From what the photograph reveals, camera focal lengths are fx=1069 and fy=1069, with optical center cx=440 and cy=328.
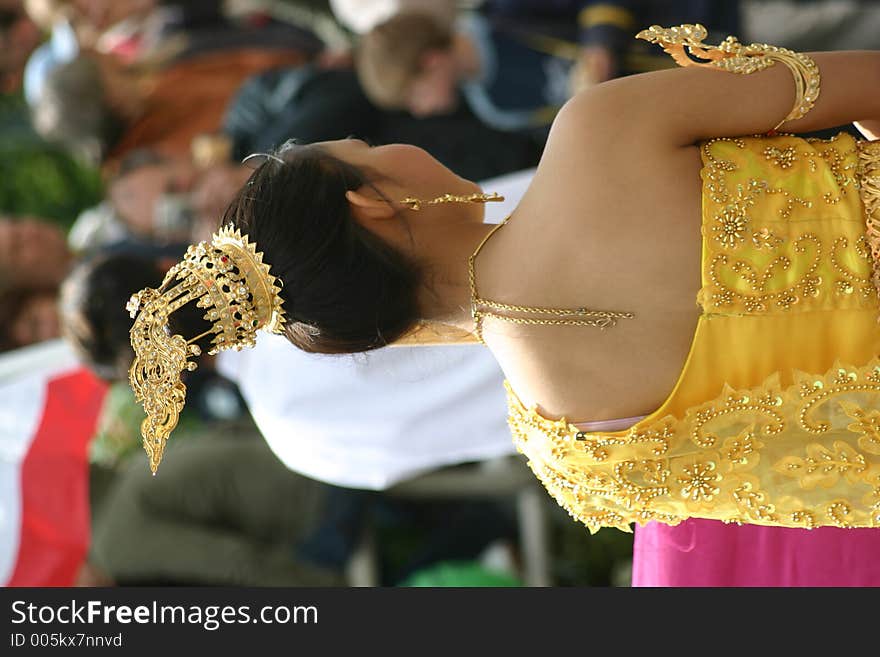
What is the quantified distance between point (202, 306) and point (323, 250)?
0.64ft

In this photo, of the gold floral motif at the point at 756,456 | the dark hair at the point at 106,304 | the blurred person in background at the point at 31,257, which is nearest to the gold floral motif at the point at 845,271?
the gold floral motif at the point at 756,456

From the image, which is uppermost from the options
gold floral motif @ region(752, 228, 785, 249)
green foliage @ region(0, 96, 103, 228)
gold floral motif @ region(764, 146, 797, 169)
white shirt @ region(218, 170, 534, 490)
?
green foliage @ region(0, 96, 103, 228)

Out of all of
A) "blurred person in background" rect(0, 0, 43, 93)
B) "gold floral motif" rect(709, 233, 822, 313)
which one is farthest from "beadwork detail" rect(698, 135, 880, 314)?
"blurred person in background" rect(0, 0, 43, 93)

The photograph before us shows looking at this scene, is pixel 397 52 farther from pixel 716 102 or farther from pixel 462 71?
pixel 716 102

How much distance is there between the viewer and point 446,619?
71.9 inches

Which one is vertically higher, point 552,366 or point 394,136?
point 394,136

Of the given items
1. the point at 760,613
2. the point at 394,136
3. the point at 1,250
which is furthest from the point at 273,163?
the point at 1,250

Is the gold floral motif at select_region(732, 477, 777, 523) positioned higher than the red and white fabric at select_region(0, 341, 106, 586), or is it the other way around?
the gold floral motif at select_region(732, 477, 777, 523)

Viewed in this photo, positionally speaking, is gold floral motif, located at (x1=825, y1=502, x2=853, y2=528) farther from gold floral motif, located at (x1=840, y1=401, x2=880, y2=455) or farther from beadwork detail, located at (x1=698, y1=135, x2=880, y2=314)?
beadwork detail, located at (x1=698, y1=135, x2=880, y2=314)

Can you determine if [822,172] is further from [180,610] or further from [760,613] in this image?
[180,610]

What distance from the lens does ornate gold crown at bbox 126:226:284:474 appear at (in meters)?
1.50

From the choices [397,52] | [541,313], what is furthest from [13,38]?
[541,313]

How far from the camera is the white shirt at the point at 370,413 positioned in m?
2.68

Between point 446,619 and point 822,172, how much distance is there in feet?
3.11
